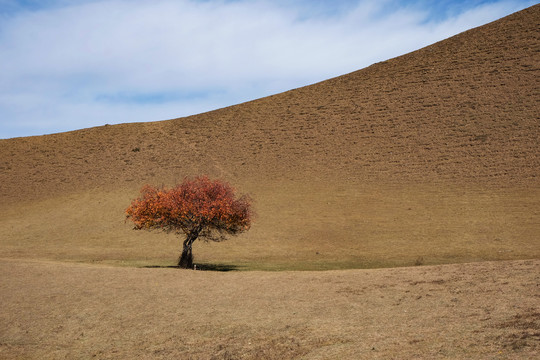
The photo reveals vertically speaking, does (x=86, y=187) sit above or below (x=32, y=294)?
above

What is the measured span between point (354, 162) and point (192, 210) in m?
32.1

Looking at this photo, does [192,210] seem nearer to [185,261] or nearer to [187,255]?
[187,255]

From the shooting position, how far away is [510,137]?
2217 inches

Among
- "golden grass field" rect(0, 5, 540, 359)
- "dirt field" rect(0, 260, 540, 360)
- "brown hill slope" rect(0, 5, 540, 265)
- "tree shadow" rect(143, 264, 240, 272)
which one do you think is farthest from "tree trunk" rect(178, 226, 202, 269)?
"brown hill slope" rect(0, 5, 540, 265)

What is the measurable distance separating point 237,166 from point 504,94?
31.2 m

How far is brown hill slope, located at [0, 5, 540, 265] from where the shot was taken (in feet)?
134

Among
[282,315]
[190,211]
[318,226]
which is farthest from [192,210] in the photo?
[318,226]

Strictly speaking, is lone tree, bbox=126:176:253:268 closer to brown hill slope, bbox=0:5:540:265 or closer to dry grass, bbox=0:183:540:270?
dry grass, bbox=0:183:540:270

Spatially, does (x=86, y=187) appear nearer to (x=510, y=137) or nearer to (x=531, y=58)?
(x=510, y=137)

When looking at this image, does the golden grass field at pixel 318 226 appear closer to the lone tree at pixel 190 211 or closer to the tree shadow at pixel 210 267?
the tree shadow at pixel 210 267

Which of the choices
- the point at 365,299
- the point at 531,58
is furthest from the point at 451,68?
the point at 365,299

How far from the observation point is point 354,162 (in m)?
59.1

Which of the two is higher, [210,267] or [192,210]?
[192,210]

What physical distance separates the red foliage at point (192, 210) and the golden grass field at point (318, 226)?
8.93 ft
